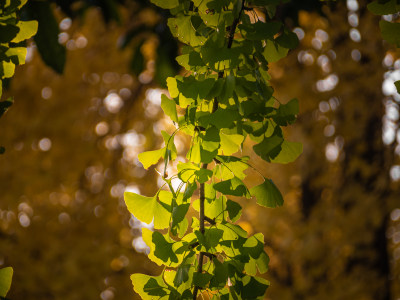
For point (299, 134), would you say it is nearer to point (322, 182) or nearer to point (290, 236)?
point (322, 182)

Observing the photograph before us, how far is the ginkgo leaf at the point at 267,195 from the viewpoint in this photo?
541 mm

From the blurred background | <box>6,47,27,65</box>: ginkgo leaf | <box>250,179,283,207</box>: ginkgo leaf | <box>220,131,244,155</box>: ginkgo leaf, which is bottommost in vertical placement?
the blurred background

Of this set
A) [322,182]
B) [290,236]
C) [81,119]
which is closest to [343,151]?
[322,182]

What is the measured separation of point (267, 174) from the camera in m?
2.96

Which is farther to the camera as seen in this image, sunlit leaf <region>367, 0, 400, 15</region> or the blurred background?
the blurred background

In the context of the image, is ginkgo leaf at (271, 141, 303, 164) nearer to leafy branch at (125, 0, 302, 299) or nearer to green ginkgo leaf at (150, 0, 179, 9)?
leafy branch at (125, 0, 302, 299)

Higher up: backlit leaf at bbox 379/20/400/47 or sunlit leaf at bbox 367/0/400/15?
sunlit leaf at bbox 367/0/400/15

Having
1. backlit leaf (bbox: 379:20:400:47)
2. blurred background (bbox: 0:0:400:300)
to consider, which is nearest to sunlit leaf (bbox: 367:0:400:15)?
backlit leaf (bbox: 379:20:400:47)

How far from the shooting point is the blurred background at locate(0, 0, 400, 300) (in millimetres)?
2531

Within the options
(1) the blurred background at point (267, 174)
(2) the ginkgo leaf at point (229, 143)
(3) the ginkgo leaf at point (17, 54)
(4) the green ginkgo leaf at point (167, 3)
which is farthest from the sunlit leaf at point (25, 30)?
(1) the blurred background at point (267, 174)

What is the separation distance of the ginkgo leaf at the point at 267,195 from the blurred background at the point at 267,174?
77.6 inches

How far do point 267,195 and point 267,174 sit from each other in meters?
2.45

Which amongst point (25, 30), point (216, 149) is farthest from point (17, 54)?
point (216, 149)

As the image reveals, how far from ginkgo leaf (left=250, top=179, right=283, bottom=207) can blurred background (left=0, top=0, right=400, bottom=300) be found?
1.97 m
